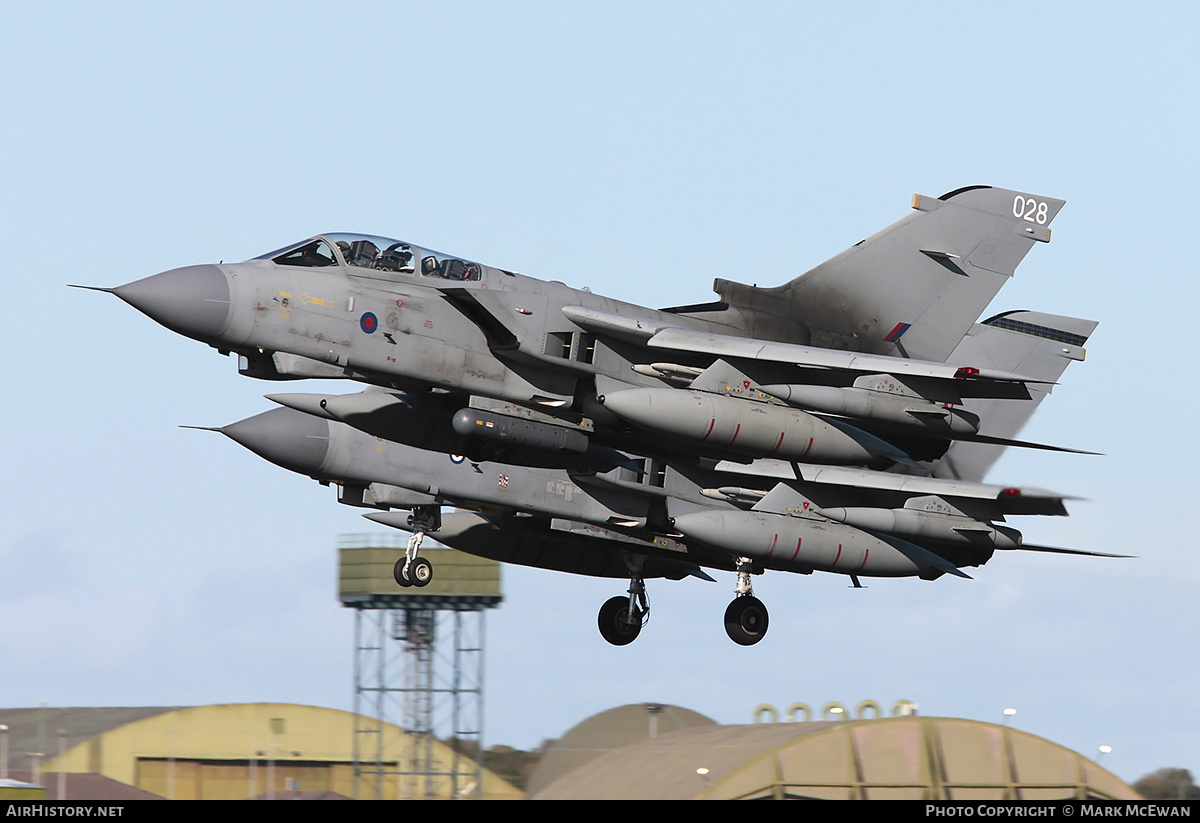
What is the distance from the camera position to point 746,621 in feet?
77.5

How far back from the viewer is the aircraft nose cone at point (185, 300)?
17.9 meters

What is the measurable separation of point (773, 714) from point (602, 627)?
15.0 ft

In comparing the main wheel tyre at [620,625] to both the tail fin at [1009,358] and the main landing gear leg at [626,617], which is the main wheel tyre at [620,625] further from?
the tail fin at [1009,358]

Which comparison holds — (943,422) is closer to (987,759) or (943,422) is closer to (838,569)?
(838,569)

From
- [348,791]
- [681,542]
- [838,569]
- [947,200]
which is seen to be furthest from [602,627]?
[348,791]

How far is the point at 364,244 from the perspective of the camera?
1955cm

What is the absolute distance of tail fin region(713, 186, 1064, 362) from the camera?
22.6 metres

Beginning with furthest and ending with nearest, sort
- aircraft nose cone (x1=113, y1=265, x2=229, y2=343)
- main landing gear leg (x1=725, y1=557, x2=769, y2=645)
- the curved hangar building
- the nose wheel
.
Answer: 1. main landing gear leg (x1=725, y1=557, x2=769, y2=645)
2. the curved hangar building
3. the nose wheel
4. aircraft nose cone (x1=113, y1=265, x2=229, y2=343)

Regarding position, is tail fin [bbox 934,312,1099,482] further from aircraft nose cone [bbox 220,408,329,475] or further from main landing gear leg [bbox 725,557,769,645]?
aircraft nose cone [bbox 220,408,329,475]

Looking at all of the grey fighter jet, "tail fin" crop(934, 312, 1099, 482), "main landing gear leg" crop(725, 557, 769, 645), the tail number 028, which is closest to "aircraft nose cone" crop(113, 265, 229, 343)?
the grey fighter jet

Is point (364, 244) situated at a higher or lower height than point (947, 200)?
lower

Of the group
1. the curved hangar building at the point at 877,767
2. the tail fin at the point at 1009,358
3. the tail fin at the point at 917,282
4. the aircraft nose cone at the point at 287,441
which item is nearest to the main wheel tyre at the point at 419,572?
the aircraft nose cone at the point at 287,441

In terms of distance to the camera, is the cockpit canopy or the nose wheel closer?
the cockpit canopy

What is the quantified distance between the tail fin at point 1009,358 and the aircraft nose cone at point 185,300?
41.6ft
